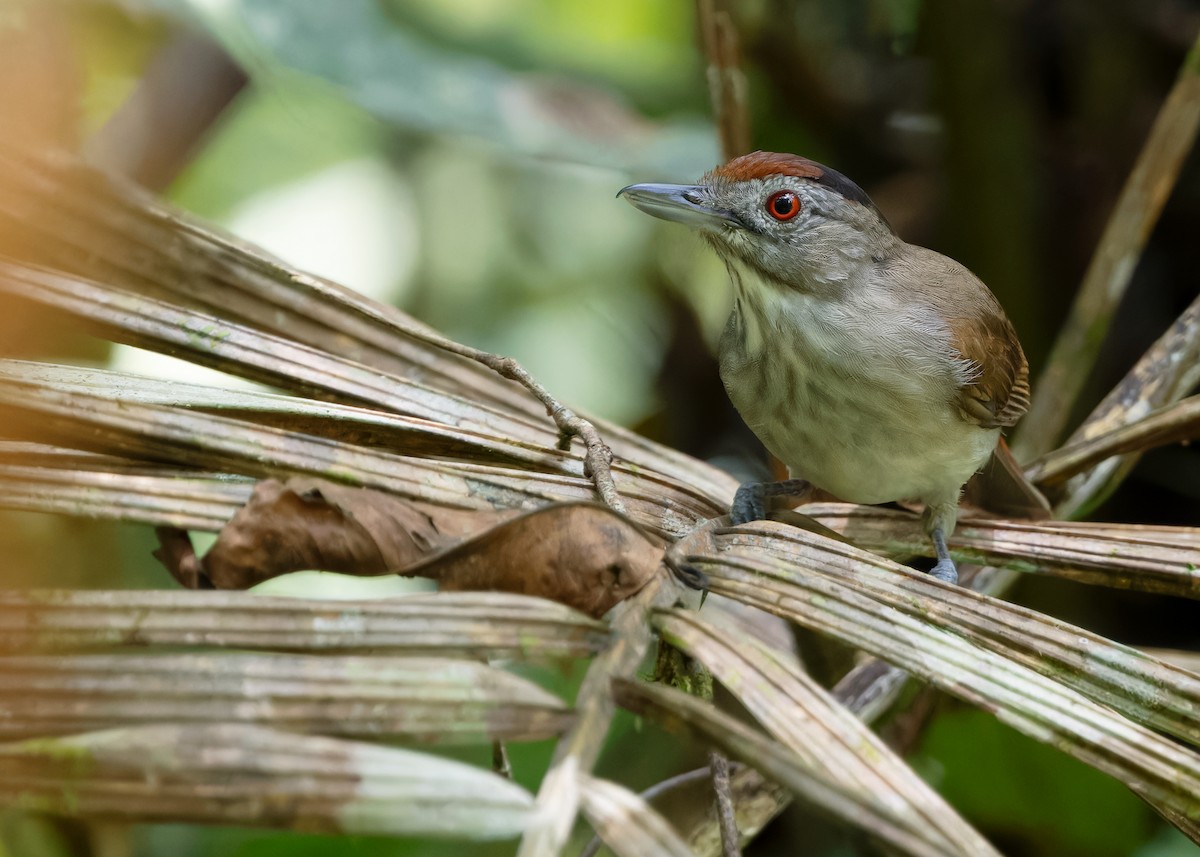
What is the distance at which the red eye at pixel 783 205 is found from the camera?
120 inches

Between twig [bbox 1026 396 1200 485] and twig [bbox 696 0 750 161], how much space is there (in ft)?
4.67

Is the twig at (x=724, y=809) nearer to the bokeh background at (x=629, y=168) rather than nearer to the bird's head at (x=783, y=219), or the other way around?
the bokeh background at (x=629, y=168)

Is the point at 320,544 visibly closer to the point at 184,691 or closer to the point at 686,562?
the point at 184,691

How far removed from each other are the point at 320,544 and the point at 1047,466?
1.87m

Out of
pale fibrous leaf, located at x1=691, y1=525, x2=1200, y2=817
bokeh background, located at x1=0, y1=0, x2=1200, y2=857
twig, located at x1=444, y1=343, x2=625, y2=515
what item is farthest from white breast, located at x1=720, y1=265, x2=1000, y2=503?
pale fibrous leaf, located at x1=691, y1=525, x2=1200, y2=817

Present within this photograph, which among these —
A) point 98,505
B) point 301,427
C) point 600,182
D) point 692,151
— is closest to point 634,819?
point 98,505

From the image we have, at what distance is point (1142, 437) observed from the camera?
7.52 feet

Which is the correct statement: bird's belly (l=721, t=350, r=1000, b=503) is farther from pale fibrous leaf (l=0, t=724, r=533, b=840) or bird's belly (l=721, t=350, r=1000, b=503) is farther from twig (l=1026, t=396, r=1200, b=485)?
pale fibrous leaf (l=0, t=724, r=533, b=840)

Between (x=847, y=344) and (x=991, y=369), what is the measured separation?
422 millimetres

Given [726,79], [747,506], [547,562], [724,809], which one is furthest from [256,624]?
[726,79]

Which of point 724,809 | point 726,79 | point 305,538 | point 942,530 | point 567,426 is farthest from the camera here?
point 726,79

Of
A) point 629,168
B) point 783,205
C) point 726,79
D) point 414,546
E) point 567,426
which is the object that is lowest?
point 414,546

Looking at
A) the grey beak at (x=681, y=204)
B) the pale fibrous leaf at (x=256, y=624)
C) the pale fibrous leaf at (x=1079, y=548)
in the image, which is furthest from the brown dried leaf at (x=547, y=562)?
the grey beak at (x=681, y=204)

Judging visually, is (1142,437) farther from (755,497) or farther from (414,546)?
(414,546)
